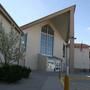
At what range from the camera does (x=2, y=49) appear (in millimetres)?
22859

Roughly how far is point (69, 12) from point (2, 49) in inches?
1277

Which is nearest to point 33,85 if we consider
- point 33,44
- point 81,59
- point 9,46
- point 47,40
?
point 9,46

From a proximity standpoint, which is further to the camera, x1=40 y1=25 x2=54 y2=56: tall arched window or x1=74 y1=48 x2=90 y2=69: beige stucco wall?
x1=74 y1=48 x2=90 y2=69: beige stucco wall

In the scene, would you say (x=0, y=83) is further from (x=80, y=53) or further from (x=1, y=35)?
(x=80, y=53)

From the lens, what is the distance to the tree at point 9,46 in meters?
23.0

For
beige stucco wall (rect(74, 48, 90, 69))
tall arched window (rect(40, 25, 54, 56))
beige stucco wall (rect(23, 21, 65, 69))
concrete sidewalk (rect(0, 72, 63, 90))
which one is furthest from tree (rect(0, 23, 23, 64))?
beige stucco wall (rect(74, 48, 90, 69))

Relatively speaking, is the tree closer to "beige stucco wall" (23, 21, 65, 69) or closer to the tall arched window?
"beige stucco wall" (23, 21, 65, 69)

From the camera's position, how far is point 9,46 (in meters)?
23.2

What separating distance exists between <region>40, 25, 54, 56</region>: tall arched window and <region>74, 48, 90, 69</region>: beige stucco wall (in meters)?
15.6

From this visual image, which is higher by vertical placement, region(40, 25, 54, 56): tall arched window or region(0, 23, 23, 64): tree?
region(40, 25, 54, 56): tall arched window

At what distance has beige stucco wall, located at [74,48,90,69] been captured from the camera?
231 feet

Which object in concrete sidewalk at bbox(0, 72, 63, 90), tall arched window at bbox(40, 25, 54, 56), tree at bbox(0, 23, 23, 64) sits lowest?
concrete sidewalk at bbox(0, 72, 63, 90)

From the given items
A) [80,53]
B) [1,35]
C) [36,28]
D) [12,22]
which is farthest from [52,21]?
[1,35]

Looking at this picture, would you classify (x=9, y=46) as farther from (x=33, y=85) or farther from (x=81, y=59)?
(x=81, y=59)
